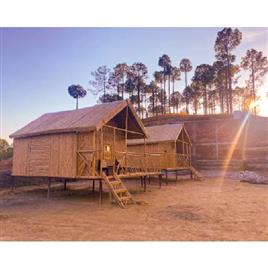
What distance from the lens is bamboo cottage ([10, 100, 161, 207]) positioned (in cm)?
1487

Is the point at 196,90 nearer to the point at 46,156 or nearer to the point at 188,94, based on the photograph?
the point at 188,94

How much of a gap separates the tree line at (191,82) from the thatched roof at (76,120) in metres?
31.3

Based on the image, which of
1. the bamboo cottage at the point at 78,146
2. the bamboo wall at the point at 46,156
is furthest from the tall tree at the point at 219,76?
the bamboo wall at the point at 46,156

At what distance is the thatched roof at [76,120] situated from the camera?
1491 centimetres

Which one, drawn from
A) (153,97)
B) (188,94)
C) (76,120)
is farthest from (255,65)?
(76,120)

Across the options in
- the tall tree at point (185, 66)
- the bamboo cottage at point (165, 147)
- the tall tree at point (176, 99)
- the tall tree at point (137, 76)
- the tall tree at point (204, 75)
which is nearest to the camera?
the bamboo cottage at point (165, 147)

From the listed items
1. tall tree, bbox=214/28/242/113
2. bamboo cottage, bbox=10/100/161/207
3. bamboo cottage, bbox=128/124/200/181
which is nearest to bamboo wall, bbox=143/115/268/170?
tall tree, bbox=214/28/242/113

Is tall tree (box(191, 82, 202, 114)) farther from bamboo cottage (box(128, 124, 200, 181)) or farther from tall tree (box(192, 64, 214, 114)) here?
bamboo cottage (box(128, 124, 200, 181))

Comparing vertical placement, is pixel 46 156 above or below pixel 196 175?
above

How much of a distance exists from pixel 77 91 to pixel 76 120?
42.9 meters

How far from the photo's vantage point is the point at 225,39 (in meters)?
44.6

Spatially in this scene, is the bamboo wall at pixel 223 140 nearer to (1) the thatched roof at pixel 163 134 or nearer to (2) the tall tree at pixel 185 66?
(1) the thatched roof at pixel 163 134

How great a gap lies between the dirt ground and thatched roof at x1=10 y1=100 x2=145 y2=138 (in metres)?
4.07

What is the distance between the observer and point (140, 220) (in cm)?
1055
